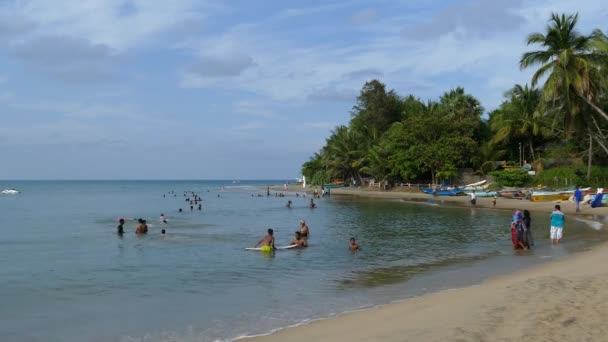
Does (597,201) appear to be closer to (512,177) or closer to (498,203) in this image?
(498,203)

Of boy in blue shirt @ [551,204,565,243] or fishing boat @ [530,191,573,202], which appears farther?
fishing boat @ [530,191,573,202]

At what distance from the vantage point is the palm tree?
107 feet

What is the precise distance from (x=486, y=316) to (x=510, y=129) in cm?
5106

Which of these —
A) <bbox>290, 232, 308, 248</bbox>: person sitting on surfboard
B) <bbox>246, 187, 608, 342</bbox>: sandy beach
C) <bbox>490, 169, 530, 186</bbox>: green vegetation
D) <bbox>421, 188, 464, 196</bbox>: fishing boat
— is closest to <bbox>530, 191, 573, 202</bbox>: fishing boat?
<bbox>490, 169, 530, 186</bbox>: green vegetation

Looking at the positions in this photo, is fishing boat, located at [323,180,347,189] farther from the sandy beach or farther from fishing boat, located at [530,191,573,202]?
the sandy beach

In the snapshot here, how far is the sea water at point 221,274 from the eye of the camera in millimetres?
10531

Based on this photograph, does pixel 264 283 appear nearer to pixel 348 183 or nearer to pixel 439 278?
pixel 439 278

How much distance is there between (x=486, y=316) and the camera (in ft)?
28.7

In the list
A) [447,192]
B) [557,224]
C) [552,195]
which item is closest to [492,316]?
[557,224]

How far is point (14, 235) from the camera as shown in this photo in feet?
99.1

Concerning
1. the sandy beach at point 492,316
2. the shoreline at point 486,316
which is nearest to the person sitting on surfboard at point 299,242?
the sandy beach at point 492,316

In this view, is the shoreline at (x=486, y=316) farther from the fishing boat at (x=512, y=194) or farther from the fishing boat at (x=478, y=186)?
the fishing boat at (x=478, y=186)

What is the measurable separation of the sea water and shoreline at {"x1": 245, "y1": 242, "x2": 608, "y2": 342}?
1141 millimetres

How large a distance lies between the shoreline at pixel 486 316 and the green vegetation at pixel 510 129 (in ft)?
84.2
